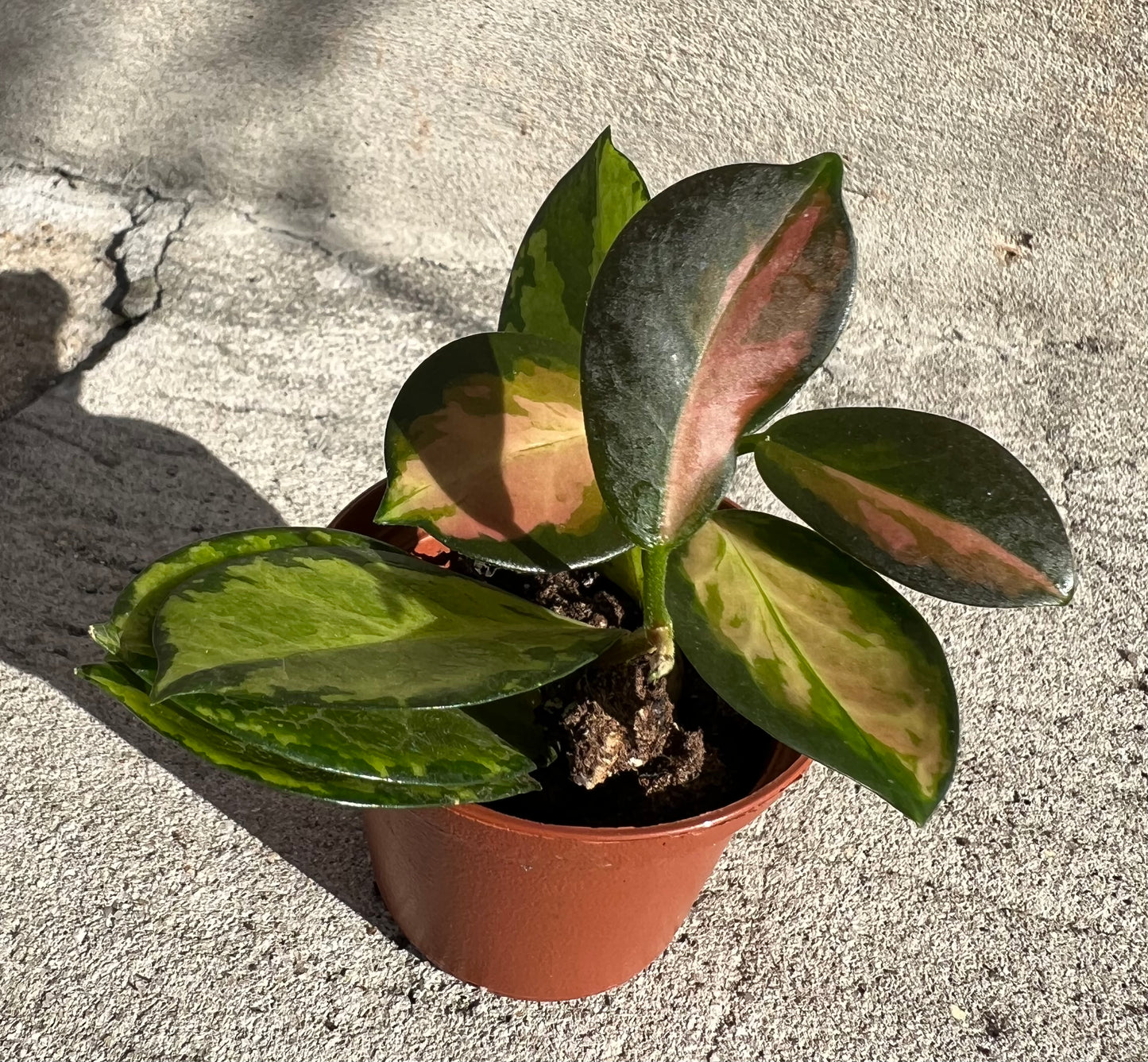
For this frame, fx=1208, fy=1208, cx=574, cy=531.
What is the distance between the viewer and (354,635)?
662 millimetres

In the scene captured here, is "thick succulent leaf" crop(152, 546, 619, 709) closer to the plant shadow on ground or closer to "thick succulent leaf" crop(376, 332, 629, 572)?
"thick succulent leaf" crop(376, 332, 629, 572)

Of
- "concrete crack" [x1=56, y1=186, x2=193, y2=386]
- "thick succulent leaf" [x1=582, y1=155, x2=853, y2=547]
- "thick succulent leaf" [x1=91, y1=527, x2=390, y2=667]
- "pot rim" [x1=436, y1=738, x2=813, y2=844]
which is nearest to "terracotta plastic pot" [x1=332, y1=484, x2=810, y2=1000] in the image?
"pot rim" [x1=436, y1=738, x2=813, y2=844]

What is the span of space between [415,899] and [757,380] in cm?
56

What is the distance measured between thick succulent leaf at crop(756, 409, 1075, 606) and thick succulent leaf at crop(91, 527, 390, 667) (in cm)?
28

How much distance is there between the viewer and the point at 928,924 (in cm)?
109

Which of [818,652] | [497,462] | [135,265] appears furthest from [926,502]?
[135,265]

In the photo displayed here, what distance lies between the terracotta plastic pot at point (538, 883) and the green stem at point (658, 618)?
107 mm

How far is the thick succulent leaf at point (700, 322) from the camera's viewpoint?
56cm

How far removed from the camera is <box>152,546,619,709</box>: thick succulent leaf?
593 millimetres

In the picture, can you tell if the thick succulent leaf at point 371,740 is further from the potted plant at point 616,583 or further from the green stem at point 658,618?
the green stem at point 658,618

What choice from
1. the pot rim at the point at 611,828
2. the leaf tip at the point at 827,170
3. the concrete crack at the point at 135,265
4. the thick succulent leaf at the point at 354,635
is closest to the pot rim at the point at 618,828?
the pot rim at the point at 611,828

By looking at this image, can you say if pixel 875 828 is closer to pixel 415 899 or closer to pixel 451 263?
pixel 415 899

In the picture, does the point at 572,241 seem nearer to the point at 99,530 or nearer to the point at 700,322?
the point at 700,322

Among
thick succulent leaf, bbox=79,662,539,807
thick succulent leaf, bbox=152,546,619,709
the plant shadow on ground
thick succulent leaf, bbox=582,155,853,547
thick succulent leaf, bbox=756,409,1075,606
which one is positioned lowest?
Answer: the plant shadow on ground
